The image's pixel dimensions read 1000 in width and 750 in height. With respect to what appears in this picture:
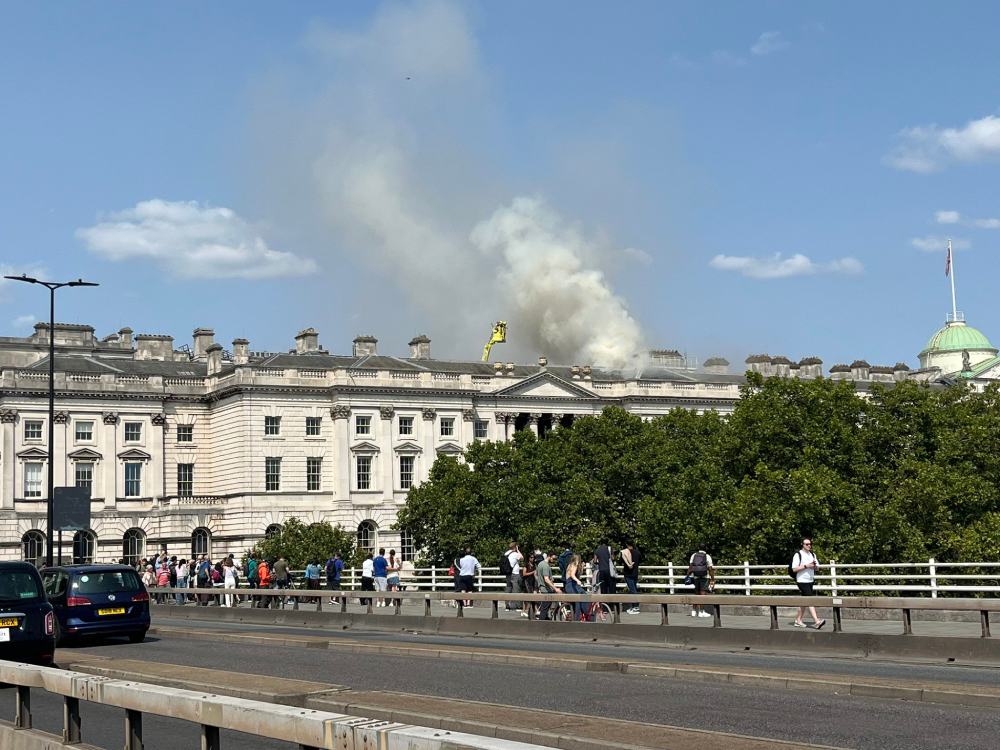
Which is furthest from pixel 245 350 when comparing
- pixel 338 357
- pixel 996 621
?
pixel 996 621

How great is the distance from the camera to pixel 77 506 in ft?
179

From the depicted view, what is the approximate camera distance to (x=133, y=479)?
105 meters

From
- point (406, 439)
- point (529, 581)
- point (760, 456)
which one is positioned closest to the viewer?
point (529, 581)

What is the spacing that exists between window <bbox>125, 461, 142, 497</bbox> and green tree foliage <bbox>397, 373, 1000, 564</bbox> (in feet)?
108

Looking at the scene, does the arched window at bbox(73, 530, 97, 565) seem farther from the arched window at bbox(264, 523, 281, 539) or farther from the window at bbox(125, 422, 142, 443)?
the arched window at bbox(264, 523, 281, 539)

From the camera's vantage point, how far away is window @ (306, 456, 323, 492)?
348 feet

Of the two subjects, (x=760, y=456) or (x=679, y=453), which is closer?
(x=760, y=456)

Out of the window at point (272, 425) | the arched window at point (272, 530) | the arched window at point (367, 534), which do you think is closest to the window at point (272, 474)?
the window at point (272, 425)

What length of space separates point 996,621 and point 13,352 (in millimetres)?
93967

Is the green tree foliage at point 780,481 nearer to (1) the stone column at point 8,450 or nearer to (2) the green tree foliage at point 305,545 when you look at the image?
(2) the green tree foliage at point 305,545

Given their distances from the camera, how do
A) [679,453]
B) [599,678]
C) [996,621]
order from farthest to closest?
[679,453]
[996,621]
[599,678]

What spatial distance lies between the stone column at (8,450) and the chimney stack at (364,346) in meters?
27.4

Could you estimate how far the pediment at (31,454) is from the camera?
9931 cm

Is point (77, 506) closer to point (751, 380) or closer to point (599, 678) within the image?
point (751, 380)
